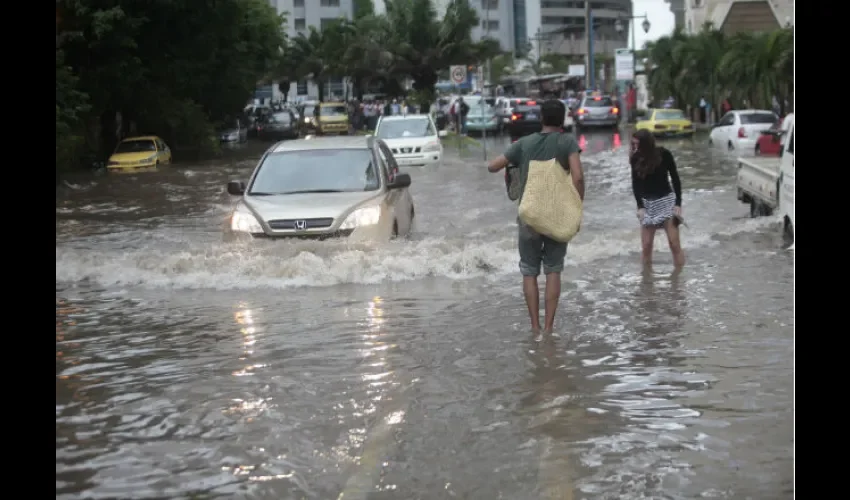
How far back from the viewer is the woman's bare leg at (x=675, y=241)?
12758mm

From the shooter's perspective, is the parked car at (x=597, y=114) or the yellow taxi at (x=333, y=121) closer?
the parked car at (x=597, y=114)

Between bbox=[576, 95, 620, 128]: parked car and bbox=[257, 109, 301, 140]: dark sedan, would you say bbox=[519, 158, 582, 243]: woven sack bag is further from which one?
bbox=[257, 109, 301, 140]: dark sedan

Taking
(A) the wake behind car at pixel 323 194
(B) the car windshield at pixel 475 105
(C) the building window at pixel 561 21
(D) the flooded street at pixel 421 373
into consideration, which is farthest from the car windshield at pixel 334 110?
(C) the building window at pixel 561 21

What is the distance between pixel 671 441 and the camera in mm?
6234

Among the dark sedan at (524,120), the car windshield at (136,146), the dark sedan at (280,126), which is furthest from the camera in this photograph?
the dark sedan at (280,126)

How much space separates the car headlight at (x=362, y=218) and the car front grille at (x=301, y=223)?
0.17 meters

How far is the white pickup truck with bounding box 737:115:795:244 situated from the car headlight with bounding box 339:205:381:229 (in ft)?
15.0

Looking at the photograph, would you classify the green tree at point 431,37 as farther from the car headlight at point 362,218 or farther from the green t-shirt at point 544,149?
the green t-shirt at point 544,149

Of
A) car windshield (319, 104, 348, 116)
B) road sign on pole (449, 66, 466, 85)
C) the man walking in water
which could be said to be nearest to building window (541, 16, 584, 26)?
car windshield (319, 104, 348, 116)

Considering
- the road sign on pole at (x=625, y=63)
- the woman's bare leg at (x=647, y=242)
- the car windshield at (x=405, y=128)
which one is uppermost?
the road sign on pole at (x=625, y=63)

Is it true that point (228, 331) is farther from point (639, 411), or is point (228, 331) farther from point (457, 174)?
point (457, 174)

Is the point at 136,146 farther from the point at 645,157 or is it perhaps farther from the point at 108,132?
the point at 645,157

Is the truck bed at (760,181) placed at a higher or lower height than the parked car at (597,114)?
lower
